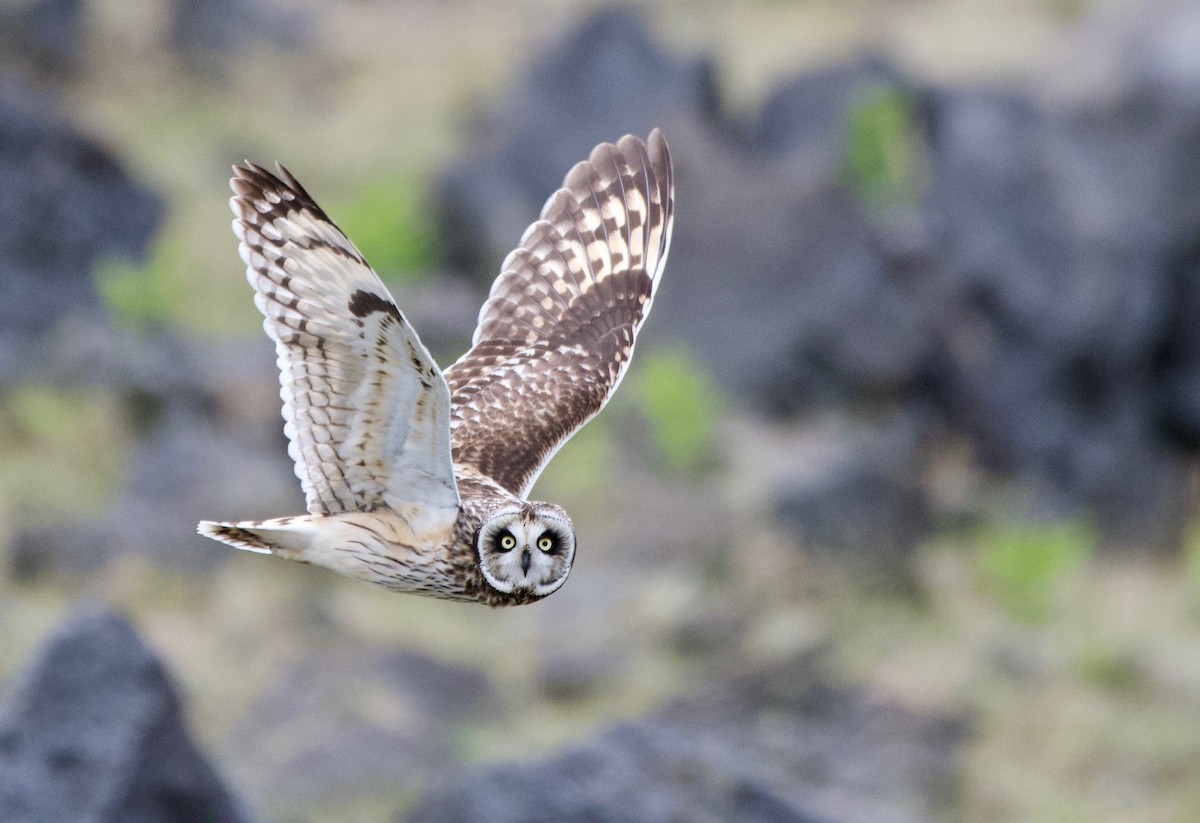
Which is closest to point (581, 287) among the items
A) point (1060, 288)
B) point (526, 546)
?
point (526, 546)

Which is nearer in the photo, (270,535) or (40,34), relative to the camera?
(270,535)

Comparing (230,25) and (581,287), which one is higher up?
(230,25)

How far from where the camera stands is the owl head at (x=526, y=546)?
16.7 feet

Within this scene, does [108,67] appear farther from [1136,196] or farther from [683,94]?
[1136,196]

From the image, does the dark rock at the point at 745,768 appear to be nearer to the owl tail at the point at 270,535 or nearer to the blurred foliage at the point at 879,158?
the owl tail at the point at 270,535

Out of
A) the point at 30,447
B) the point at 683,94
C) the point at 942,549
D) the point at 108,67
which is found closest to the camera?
the point at 30,447

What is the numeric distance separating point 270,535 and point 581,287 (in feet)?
6.16

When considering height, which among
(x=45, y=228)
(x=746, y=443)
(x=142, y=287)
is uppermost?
(x=746, y=443)

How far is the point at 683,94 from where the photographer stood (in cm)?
1630

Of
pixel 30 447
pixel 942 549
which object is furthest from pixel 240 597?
pixel 942 549

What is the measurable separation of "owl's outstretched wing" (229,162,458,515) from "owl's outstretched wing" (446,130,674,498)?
3.41 ft

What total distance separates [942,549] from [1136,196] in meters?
2.95

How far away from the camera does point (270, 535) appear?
5.23m

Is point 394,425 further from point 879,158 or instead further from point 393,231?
point 879,158
